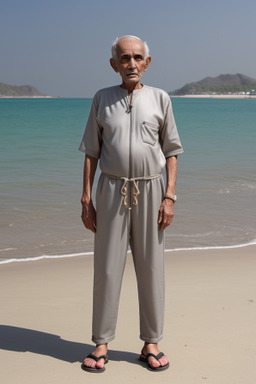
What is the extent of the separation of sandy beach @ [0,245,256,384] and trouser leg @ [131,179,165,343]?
0.91ft

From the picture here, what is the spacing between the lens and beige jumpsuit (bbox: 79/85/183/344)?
311cm

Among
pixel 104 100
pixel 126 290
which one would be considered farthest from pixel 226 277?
pixel 104 100

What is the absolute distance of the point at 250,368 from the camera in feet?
10.6

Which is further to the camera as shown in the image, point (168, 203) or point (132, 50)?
point (168, 203)

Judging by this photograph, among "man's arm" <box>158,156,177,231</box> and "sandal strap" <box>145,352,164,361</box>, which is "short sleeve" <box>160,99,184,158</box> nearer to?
"man's arm" <box>158,156,177,231</box>

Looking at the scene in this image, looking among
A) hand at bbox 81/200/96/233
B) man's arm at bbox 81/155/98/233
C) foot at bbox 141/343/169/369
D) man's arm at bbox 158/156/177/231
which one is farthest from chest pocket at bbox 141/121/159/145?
foot at bbox 141/343/169/369

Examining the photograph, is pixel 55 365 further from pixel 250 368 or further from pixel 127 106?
pixel 127 106

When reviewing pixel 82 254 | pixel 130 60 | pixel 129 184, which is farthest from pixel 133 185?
pixel 82 254

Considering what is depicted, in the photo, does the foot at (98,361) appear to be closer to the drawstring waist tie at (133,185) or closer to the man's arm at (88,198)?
the man's arm at (88,198)

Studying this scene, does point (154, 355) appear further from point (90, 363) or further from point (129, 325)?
point (129, 325)

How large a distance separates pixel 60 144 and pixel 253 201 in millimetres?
11882

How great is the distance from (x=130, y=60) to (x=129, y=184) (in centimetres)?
63

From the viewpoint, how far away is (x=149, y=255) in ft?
10.4

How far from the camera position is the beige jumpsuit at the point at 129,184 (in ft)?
10.2
